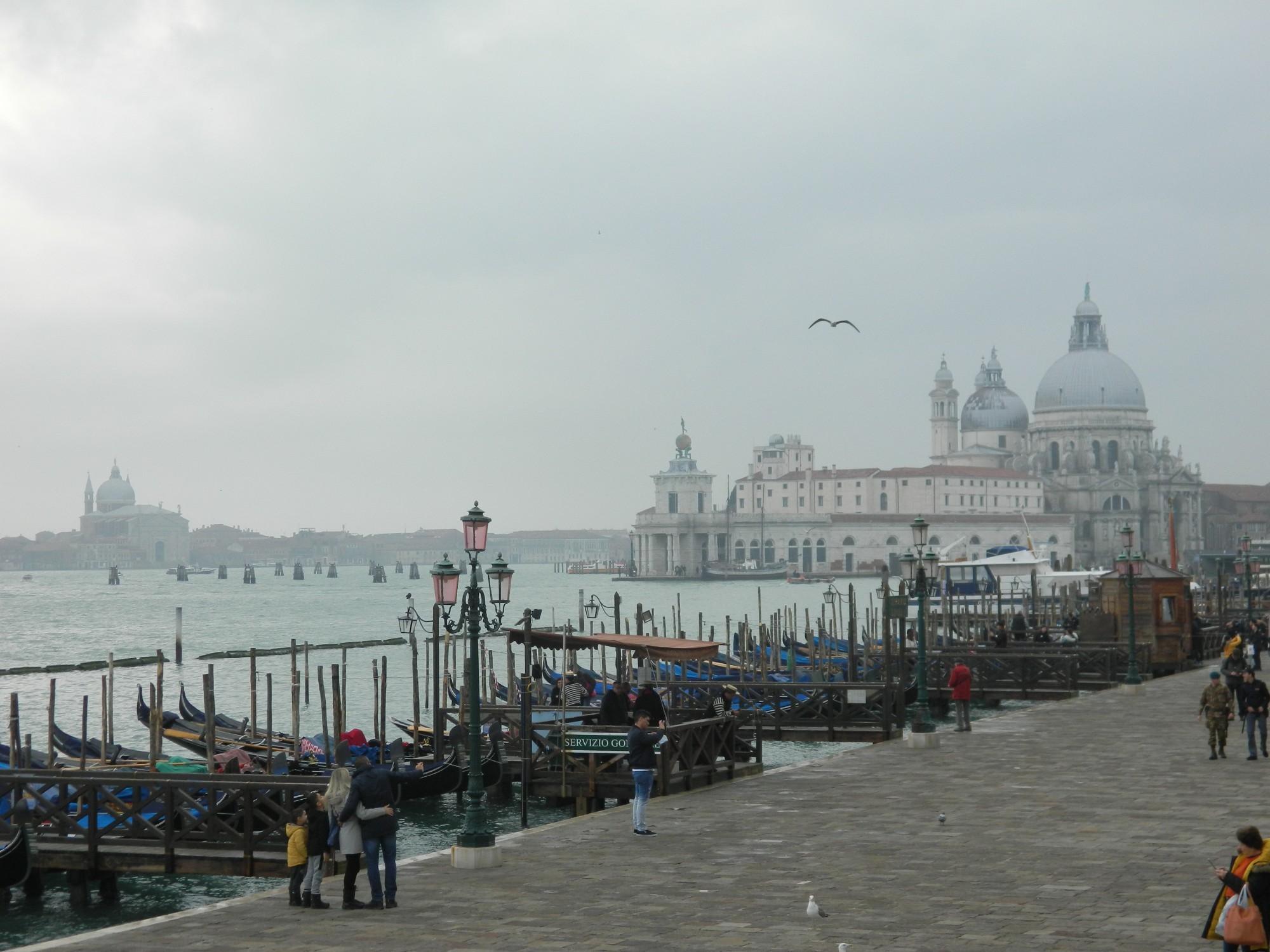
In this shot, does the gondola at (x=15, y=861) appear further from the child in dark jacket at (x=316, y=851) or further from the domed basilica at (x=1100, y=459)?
the domed basilica at (x=1100, y=459)

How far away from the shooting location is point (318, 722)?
35.3 meters

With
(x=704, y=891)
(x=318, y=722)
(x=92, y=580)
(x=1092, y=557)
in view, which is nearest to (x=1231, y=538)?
(x=1092, y=557)

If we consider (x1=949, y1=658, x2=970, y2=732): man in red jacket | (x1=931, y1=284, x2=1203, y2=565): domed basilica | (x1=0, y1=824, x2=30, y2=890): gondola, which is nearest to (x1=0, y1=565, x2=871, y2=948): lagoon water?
(x1=0, y1=824, x2=30, y2=890): gondola

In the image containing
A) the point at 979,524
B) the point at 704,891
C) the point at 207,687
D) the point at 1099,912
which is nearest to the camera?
the point at 1099,912

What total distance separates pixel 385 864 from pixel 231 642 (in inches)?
2210

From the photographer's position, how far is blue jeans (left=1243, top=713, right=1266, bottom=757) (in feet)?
53.7

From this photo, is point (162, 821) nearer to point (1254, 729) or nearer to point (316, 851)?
point (316, 851)

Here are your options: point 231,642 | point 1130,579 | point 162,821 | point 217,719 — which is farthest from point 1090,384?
point 162,821

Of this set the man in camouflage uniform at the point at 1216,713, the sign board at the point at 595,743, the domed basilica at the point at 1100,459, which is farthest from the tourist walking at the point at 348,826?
the domed basilica at the point at 1100,459

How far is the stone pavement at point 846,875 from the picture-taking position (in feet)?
28.8

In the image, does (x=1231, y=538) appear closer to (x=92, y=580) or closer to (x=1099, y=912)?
(x=92, y=580)

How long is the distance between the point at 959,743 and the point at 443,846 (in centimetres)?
576

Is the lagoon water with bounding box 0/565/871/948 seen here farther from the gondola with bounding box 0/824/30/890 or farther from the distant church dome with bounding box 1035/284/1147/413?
the distant church dome with bounding box 1035/284/1147/413

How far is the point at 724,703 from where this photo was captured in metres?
19.8
